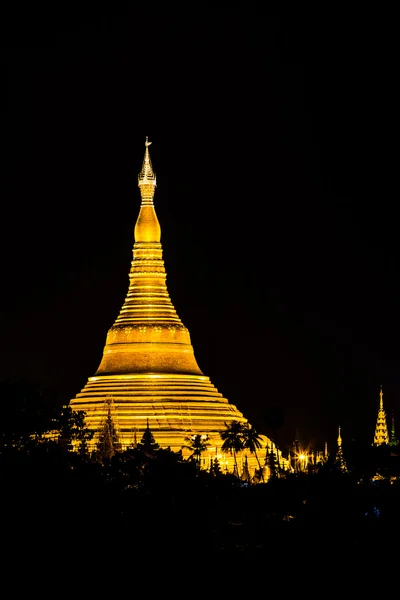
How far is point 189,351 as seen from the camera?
98625mm

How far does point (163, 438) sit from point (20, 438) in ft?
51.6

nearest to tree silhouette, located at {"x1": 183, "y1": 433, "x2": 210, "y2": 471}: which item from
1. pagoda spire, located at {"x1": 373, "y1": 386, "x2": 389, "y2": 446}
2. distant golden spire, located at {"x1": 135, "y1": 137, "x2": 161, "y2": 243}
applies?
distant golden spire, located at {"x1": 135, "y1": 137, "x2": 161, "y2": 243}

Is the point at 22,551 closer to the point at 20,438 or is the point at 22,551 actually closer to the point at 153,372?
the point at 20,438

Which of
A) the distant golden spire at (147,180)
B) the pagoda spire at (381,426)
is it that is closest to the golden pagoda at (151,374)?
the distant golden spire at (147,180)

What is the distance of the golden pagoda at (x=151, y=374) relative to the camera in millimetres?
95250

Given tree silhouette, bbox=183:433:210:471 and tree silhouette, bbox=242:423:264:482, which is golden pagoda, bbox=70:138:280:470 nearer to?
tree silhouette, bbox=183:433:210:471

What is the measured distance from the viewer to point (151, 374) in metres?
97.2

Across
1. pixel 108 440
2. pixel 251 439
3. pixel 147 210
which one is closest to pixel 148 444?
pixel 108 440

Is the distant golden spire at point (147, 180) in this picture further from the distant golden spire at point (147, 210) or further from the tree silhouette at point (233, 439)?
the tree silhouette at point (233, 439)

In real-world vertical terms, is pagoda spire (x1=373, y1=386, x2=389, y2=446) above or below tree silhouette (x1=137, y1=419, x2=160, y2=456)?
above

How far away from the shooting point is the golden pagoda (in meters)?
95.2

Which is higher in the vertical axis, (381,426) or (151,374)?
(381,426)

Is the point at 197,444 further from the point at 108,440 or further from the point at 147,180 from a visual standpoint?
the point at 147,180

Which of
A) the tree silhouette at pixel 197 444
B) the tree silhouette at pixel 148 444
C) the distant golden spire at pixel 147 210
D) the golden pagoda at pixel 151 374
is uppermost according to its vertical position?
the distant golden spire at pixel 147 210
